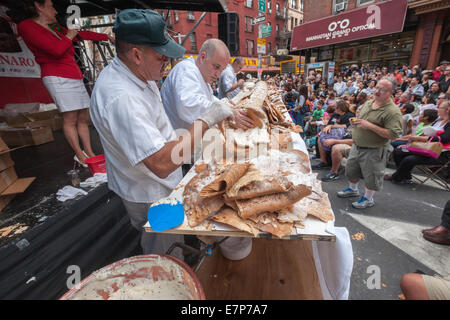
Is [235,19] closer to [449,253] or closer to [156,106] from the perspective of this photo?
[156,106]

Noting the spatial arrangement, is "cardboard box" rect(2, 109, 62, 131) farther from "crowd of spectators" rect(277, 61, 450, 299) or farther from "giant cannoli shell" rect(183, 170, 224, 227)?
"crowd of spectators" rect(277, 61, 450, 299)

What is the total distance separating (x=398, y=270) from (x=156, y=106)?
2992 mm

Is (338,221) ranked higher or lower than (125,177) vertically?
lower

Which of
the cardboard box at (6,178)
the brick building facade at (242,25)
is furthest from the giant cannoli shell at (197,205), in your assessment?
the brick building facade at (242,25)

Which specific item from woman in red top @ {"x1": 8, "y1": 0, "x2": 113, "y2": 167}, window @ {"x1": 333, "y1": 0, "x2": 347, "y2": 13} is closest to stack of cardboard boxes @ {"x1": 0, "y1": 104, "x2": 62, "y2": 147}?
→ woman in red top @ {"x1": 8, "y1": 0, "x2": 113, "y2": 167}

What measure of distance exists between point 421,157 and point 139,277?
5.15 meters

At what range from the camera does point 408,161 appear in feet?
13.1

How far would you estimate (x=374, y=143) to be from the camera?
10.3 feet

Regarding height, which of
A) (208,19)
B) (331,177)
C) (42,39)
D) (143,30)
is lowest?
(331,177)

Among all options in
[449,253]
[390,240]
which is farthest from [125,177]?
[449,253]

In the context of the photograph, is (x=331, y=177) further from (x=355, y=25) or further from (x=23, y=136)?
(x=355, y=25)

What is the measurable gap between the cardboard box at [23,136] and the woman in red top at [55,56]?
7.52 feet

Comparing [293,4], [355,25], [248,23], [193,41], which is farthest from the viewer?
[293,4]

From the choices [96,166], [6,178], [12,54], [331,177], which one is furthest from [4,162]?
[331,177]
